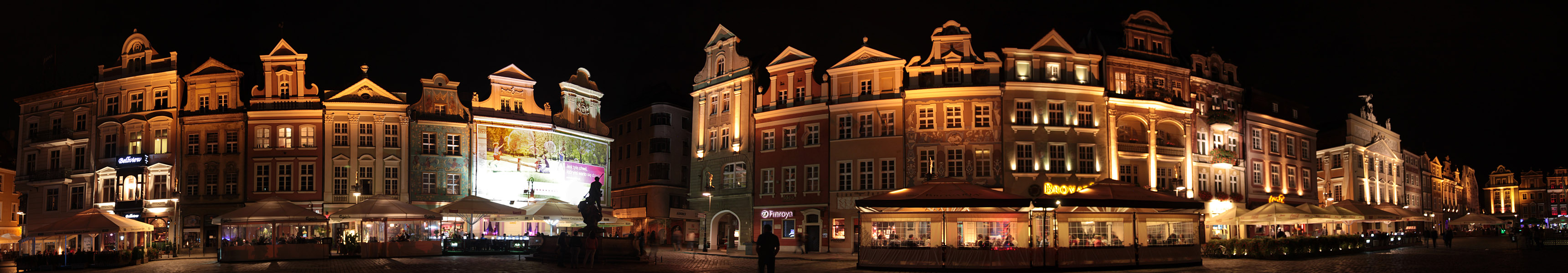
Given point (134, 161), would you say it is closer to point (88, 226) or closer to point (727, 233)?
point (88, 226)

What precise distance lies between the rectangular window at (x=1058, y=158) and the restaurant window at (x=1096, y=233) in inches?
617

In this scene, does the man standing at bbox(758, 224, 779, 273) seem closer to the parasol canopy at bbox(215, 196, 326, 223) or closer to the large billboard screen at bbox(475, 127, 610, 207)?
the parasol canopy at bbox(215, 196, 326, 223)

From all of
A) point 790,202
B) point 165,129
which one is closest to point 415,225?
point 165,129

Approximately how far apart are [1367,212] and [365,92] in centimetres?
4489

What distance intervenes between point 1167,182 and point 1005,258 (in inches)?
Result: 939

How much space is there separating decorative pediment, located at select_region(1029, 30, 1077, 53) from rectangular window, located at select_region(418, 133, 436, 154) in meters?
28.8

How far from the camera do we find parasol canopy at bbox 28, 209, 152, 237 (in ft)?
122

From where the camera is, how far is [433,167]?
5322cm

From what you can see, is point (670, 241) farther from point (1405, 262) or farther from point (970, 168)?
point (1405, 262)

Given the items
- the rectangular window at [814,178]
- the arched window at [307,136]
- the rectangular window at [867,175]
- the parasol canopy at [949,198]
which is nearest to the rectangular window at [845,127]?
the rectangular window at [867,175]

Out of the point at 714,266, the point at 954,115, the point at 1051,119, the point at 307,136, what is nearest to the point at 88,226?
the point at 307,136

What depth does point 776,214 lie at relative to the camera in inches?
1953

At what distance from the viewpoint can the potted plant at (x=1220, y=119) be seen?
52188 mm

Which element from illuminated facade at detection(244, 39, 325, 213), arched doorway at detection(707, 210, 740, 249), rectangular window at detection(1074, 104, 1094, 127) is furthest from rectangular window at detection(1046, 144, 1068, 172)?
illuminated facade at detection(244, 39, 325, 213)
